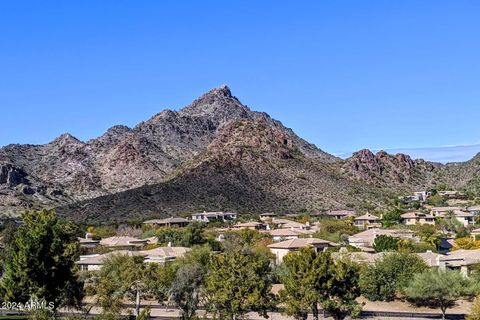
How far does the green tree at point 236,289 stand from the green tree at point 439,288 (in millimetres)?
12992

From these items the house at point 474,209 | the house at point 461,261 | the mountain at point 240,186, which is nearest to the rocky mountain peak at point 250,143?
the mountain at point 240,186

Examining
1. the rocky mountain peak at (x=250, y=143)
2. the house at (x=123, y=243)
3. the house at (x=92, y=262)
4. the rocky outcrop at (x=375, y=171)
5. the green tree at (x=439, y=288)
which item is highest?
the rocky mountain peak at (x=250, y=143)

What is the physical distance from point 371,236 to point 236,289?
4311 centimetres

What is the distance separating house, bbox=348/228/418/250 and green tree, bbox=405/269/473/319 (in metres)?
21.6

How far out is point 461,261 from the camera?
6550 cm

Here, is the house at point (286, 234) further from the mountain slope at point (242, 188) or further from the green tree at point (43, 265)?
the green tree at point (43, 265)

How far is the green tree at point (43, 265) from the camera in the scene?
4447cm

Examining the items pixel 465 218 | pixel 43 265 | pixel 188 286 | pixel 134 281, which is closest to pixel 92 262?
pixel 134 281

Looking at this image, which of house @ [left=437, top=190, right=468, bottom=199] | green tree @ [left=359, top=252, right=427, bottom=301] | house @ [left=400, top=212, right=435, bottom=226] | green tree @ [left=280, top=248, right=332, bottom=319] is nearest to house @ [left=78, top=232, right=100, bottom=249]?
green tree @ [left=359, top=252, right=427, bottom=301]

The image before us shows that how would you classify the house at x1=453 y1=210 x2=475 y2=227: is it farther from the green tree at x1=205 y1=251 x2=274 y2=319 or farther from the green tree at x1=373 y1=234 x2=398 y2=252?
the green tree at x1=205 y1=251 x2=274 y2=319

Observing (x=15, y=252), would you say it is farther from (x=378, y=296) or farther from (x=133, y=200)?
(x=133, y=200)

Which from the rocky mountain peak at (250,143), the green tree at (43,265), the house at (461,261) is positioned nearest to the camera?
the green tree at (43,265)

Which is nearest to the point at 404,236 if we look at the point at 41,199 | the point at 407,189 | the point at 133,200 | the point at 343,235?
the point at 343,235

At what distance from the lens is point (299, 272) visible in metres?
49.2
